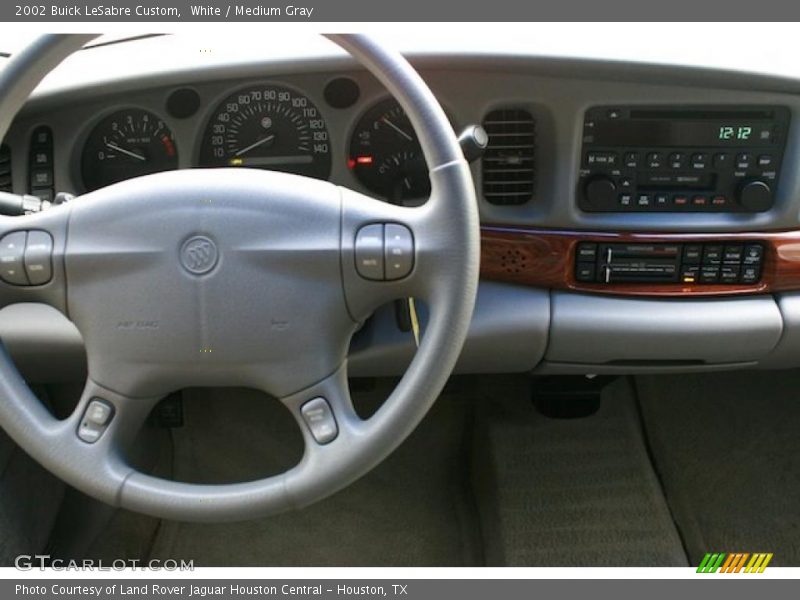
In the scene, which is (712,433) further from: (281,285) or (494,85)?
(281,285)

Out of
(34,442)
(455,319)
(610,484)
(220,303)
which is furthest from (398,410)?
(610,484)

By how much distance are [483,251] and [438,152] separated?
497mm

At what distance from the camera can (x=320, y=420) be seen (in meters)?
1.14

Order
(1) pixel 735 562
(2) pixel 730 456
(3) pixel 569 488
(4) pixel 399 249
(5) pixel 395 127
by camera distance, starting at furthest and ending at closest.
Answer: (2) pixel 730 456
(3) pixel 569 488
(1) pixel 735 562
(5) pixel 395 127
(4) pixel 399 249

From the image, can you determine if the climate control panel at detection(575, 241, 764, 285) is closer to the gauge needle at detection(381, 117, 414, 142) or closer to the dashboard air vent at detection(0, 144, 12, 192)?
the gauge needle at detection(381, 117, 414, 142)

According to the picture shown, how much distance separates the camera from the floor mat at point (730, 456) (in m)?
2.00

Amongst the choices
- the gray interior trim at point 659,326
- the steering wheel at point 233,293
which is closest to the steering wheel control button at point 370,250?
the steering wheel at point 233,293

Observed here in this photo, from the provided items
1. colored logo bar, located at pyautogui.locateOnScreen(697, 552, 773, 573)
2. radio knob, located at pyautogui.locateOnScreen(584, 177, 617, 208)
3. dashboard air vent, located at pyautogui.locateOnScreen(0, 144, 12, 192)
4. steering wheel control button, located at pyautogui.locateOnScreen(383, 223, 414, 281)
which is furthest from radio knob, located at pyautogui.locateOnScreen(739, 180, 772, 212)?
dashboard air vent, located at pyautogui.locateOnScreen(0, 144, 12, 192)

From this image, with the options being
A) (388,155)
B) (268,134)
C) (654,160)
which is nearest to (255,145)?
(268,134)

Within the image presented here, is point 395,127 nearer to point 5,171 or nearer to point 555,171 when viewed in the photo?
point 555,171

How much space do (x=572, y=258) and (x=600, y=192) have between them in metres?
0.13

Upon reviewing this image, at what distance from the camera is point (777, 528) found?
6.59ft

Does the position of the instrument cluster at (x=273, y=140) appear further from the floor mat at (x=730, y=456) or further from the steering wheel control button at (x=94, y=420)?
the floor mat at (x=730, y=456)

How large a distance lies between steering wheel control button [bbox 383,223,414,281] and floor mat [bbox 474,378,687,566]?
103 centimetres
